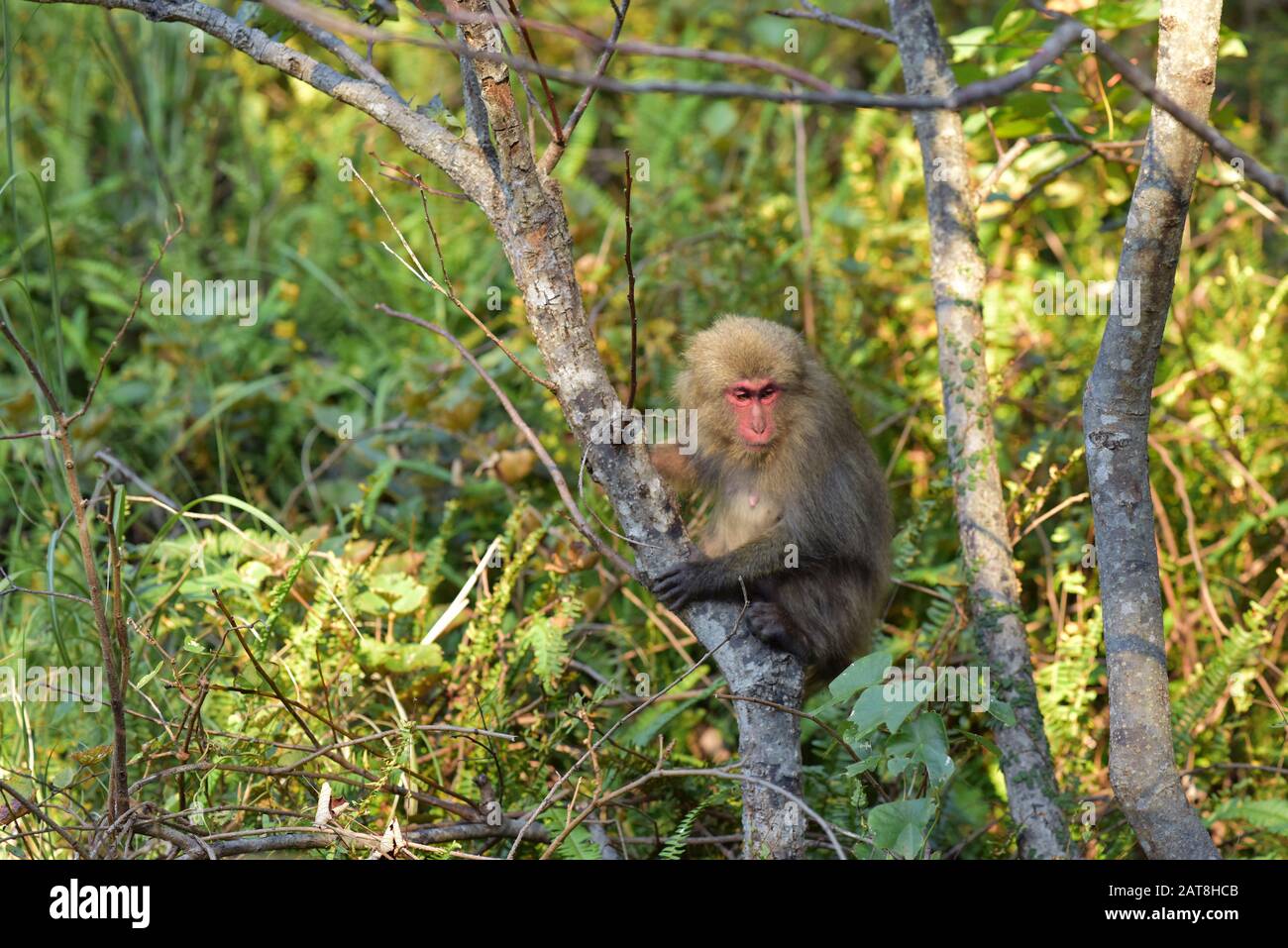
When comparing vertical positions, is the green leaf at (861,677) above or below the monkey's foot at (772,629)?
below

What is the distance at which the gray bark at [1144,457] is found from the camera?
3191 millimetres

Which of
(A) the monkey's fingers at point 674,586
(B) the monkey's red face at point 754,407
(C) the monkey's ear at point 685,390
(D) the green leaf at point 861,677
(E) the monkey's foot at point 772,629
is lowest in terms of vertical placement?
(D) the green leaf at point 861,677

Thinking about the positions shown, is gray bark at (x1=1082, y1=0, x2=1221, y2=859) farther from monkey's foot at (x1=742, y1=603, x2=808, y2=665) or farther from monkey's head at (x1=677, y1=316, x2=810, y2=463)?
monkey's head at (x1=677, y1=316, x2=810, y2=463)

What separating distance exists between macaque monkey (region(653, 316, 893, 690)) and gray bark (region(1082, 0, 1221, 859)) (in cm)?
128

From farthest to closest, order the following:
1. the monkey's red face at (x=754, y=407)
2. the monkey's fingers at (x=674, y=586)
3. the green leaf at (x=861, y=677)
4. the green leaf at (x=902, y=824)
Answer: the monkey's red face at (x=754, y=407) < the monkey's fingers at (x=674, y=586) < the green leaf at (x=861, y=677) < the green leaf at (x=902, y=824)

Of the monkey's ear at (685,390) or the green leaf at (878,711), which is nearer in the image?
the green leaf at (878,711)

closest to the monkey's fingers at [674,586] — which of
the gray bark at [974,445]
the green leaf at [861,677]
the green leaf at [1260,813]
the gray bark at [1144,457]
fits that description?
the green leaf at [861,677]

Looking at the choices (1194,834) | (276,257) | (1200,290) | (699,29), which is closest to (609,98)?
(699,29)

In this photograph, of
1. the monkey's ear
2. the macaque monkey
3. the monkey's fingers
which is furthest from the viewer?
the monkey's ear

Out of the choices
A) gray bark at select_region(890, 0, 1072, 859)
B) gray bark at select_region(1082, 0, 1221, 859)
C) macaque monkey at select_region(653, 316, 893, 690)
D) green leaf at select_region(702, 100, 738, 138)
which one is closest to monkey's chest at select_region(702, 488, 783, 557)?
macaque monkey at select_region(653, 316, 893, 690)

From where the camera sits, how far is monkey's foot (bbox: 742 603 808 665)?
4.26 m

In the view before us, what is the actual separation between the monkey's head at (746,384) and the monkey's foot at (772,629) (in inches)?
29.4

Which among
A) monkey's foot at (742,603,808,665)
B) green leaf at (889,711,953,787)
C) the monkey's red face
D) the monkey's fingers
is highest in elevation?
the monkey's red face

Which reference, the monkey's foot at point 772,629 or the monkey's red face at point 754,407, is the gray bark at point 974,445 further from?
the monkey's red face at point 754,407
